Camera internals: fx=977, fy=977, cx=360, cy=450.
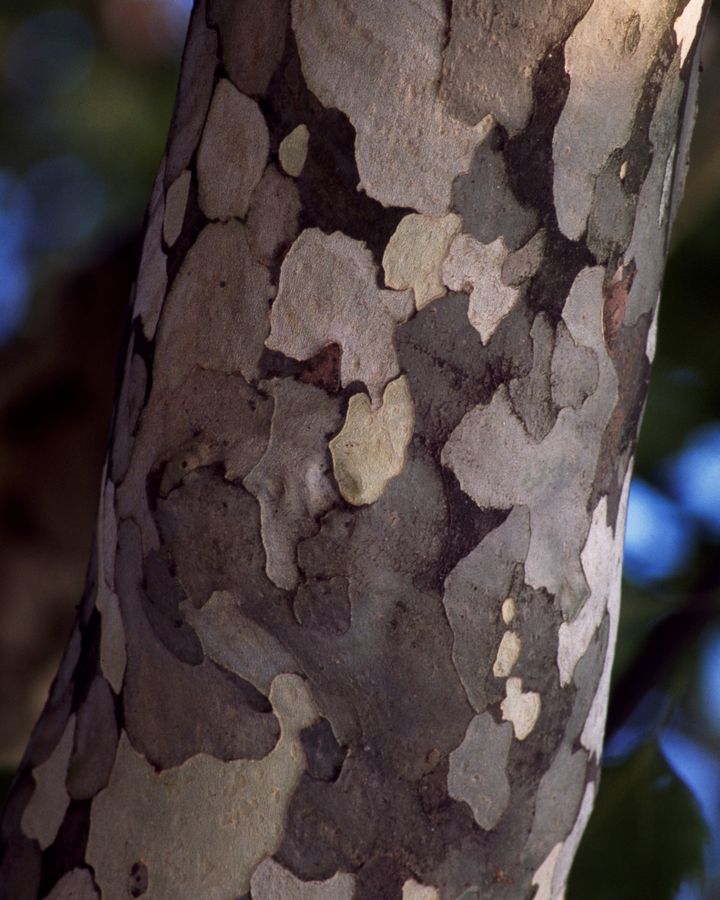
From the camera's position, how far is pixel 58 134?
77.9 inches

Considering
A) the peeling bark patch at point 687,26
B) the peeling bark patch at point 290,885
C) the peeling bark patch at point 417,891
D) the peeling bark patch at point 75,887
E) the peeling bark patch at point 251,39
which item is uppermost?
the peeling bark patch at point 687,26

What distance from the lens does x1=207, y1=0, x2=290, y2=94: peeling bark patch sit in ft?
1.22

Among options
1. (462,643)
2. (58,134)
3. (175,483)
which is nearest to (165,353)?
(175,483)

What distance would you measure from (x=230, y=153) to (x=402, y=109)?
7 cm

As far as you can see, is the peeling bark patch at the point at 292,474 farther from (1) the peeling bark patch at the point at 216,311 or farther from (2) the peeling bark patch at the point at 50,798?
(2) the peeling bark patch at the point at 50,798

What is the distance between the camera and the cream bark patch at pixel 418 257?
355 mm

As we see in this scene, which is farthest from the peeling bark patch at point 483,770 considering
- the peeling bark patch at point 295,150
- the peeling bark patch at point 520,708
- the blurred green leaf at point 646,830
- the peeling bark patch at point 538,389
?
the blurred green leaf at point 646,830

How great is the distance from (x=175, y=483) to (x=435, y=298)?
120 millimetres

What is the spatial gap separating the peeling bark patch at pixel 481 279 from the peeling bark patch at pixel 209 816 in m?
0.15

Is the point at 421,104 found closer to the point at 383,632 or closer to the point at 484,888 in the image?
the point at 383,632

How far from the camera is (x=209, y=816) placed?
370 mm

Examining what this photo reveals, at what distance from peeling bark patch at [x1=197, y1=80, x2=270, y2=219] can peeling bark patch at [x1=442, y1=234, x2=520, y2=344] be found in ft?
0.27

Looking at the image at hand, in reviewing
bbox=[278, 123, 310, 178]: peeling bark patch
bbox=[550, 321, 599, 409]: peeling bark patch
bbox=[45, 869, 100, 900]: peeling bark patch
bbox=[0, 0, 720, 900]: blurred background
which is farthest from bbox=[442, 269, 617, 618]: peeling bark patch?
bbox=[0, 0, 720, 900]: blurred background

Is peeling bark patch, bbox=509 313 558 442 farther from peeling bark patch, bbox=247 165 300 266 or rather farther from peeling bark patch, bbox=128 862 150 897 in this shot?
→ peeling bark patch, bbox=128 862 150 897
